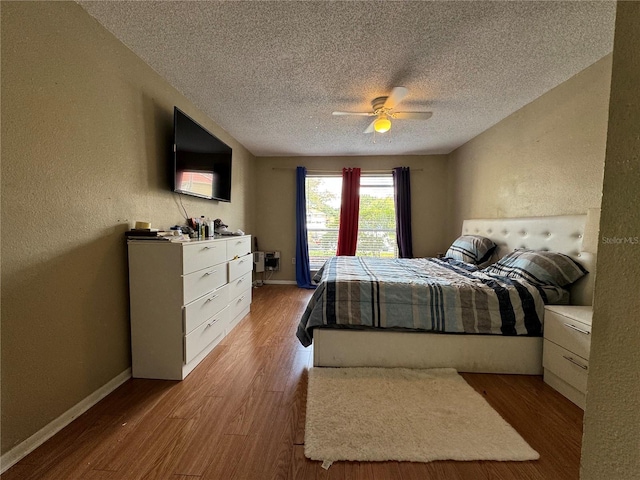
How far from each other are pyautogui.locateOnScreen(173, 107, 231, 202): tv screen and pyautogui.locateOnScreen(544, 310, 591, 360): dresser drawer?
3.04 metres

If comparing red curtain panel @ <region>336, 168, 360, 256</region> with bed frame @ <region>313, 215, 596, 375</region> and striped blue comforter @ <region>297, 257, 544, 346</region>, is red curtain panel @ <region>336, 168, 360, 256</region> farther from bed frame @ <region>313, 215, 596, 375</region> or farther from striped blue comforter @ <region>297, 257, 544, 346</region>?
bed frame @ <region>313, 215, 596, 375</region>

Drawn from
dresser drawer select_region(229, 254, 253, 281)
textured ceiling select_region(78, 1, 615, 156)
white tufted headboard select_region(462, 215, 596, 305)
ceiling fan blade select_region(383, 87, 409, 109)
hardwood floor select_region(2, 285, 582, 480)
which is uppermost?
textured ceiling select_region(78, 1, 615, 156)

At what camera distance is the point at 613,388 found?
49 centimetres

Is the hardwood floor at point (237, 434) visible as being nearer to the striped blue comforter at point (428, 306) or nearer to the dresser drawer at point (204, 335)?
the dresser drawer at point (204, 335)

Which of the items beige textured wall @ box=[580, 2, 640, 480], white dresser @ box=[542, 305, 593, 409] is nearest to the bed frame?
white dresser @ box=[542, 305, 593, 409]

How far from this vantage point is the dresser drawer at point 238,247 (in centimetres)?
267

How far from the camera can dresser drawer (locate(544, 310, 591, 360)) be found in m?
1.58

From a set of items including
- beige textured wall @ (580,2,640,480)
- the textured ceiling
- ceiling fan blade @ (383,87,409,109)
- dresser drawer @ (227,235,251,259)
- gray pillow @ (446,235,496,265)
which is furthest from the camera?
gray pillow @ (446,235,496,265)

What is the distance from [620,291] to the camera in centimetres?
48

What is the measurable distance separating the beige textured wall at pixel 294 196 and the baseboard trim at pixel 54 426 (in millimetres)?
3263

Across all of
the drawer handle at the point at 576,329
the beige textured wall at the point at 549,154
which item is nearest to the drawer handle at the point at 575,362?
the drawer handle at the point at 576,329

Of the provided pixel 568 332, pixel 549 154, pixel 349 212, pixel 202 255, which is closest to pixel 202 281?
pixel 202 255

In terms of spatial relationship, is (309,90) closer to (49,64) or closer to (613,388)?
(49,64)

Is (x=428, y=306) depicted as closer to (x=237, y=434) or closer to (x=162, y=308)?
(x=237, y=434)
